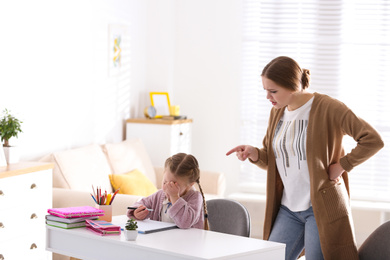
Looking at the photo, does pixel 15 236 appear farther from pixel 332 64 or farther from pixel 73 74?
pixel 332 64

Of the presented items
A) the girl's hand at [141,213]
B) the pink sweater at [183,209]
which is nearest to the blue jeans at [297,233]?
the pink sweater at [183,209]

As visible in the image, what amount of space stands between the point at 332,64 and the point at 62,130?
104 inches

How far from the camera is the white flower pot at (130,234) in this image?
7.59 feet

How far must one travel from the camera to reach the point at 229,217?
3.05 meters

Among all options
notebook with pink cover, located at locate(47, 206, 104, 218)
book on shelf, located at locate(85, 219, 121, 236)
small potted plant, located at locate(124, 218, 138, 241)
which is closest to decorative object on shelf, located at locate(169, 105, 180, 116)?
notebook with pink cover, located at locate(47, 206, 104, 218)

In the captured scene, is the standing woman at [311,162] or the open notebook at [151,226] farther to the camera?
the standing woman at [311,162]

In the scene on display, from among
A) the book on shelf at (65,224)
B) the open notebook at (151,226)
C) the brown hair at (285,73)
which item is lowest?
the open notebook at (151,226)

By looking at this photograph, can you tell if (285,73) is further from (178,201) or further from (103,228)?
(103,228)

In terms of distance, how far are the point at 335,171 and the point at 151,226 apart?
0.86 metres

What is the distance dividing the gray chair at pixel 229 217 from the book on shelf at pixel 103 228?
2.42ft

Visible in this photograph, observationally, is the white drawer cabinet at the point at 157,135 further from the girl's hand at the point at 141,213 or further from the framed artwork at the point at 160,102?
the girl's hand at the point at 141,213

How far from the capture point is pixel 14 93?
13.1ft

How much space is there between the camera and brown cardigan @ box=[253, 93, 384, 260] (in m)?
2.71

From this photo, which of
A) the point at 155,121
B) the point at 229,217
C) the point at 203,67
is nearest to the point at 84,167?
the point at 155,121
